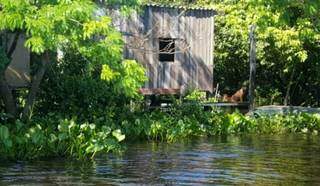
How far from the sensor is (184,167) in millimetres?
14836

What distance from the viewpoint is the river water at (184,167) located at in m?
13.0

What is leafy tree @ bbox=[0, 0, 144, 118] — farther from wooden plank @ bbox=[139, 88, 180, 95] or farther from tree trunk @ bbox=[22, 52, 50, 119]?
wooden plank @ bbox=[139, 88, 180, 95]

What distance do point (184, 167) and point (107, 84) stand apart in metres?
6.81

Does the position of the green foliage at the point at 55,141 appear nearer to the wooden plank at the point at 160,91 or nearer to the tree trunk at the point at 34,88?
the tree trunk at the point at 34,88

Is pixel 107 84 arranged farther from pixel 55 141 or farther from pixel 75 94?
pixel 55 141

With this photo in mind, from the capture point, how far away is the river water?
1298 centimetres

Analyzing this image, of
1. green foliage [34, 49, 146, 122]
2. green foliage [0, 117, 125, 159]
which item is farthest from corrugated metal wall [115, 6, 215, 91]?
green foliage [0, 117, 125, 159]

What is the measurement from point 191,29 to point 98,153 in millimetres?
12422

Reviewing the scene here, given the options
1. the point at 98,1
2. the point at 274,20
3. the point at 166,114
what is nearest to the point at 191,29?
the point at 166,114

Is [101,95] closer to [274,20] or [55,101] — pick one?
[55,101]

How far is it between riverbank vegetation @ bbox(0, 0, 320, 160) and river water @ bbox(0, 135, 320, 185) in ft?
2.53

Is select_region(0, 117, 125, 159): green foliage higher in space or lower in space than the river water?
higher

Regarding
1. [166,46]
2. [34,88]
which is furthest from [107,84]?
[166,46]

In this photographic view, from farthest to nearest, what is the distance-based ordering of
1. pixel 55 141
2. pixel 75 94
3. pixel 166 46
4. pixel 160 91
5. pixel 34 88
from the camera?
1. pixel 166 46
2. pixel 160 91
3. pixel 75 94
4. pixel 34 88
5. pixel 55 141
